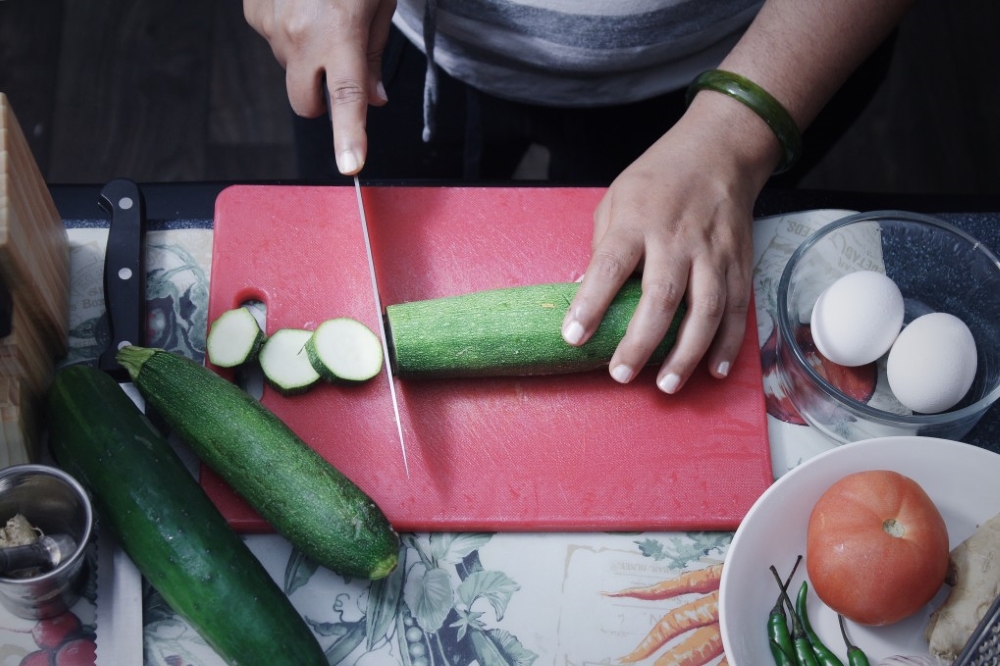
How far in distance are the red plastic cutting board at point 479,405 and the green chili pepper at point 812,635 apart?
17 centimetres

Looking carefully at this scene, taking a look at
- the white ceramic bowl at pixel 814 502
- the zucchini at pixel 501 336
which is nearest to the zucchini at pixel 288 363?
the zucchini at pixel 501 336

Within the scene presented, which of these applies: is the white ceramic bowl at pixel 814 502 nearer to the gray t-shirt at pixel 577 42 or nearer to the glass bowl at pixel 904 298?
the glass bowl at pixel 904 298

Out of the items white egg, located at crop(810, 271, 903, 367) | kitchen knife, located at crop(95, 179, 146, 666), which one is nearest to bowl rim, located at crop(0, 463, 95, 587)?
kitchen knife, located at crop(95, 179, 146, 666)

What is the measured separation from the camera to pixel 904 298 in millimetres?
1646

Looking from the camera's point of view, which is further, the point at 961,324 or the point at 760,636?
the point at 961,324

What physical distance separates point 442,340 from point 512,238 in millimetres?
291

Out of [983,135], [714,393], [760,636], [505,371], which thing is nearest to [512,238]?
[505,371]

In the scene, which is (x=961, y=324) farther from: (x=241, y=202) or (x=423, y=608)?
(x=241, y=202)

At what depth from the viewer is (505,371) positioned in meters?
1.56

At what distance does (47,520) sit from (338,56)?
820 millimetres

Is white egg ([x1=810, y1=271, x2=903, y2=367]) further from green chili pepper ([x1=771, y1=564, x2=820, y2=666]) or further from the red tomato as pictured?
green chili pepper ([x1=771, y1=564, x2=820, y2=666])

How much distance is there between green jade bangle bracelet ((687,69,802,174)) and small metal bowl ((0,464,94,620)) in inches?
46.6

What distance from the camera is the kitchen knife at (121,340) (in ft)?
4.38

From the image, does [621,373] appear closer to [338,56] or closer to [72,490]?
[338,56]
